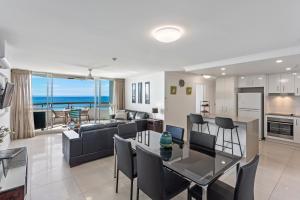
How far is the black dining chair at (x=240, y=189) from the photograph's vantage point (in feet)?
4.66

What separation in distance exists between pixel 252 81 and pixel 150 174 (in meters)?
5.39

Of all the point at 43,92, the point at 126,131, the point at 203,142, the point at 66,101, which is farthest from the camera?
the point at 66,101

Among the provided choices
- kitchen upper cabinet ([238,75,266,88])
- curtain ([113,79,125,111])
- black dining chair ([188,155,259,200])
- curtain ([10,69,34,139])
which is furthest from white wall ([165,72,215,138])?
curtain ([10,69,34,139])

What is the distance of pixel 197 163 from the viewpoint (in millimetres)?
1850

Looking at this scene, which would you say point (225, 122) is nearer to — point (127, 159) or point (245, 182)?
point (245, 182)

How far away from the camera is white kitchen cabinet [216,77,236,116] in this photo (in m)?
5.89

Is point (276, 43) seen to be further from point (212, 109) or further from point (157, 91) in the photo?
point (212, 109)

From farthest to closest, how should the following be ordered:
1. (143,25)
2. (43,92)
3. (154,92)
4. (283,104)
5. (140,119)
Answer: (43,92) → (154,92) → (140,119) → (283,104) → (143,25)

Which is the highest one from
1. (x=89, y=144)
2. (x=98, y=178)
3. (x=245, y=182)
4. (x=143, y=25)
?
(x=143, y=25)

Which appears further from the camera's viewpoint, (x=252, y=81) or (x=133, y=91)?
(x=133, y=91)

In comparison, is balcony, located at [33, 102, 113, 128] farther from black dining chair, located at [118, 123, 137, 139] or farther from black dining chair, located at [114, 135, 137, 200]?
black dining chair, located at [114, 135, 137, 200]

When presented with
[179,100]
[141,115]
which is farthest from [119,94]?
[179,100]

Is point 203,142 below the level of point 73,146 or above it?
above

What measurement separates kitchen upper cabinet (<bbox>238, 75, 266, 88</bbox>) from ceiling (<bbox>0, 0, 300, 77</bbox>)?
8.92 ft
